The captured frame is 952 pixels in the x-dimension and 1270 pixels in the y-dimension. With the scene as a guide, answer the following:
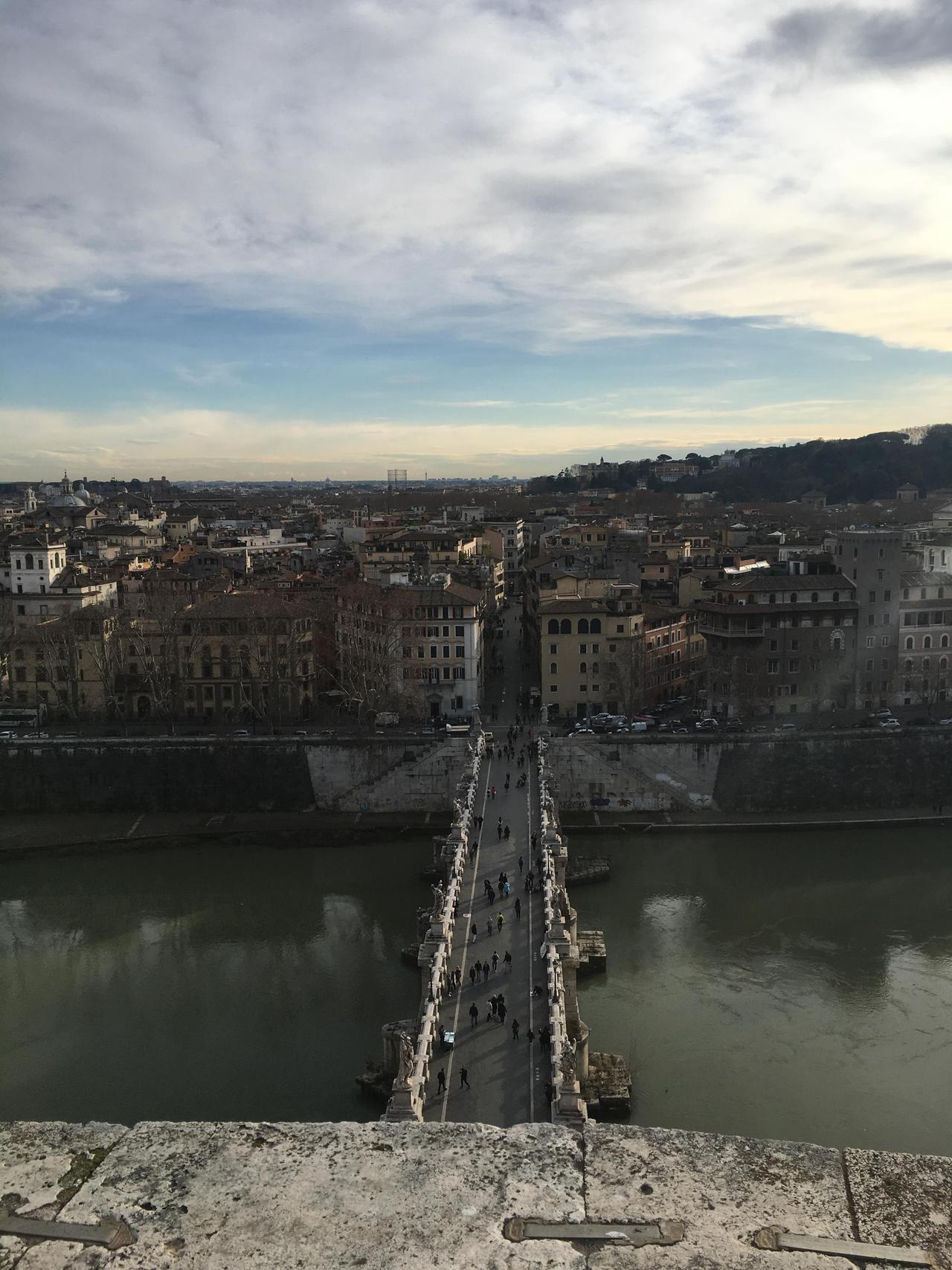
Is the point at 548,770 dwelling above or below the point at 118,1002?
above

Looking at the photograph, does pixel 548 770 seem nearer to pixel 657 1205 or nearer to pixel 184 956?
pixel 184 956

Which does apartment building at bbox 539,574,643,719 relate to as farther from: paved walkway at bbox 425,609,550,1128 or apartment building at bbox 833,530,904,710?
paved walkway at bbox 425,609,550,1128

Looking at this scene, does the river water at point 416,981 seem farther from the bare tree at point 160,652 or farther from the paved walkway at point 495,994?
the bare tree at point 160,652

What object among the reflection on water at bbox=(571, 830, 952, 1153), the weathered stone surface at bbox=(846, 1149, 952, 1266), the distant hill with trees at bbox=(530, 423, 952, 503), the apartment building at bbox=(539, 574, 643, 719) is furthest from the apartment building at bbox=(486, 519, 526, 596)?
the weathered stone surface at bbox=(846, 1149, 952, 1266)

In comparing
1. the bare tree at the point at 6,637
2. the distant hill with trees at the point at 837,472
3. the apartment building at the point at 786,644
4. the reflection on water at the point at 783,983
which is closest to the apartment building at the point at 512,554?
the apartment building at the point at 786,644

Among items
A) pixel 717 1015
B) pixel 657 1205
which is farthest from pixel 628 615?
pixel 657 1205

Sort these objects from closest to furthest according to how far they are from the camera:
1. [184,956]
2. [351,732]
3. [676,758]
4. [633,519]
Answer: [184,956] < [676,758] < [351,732] < [633,519]
